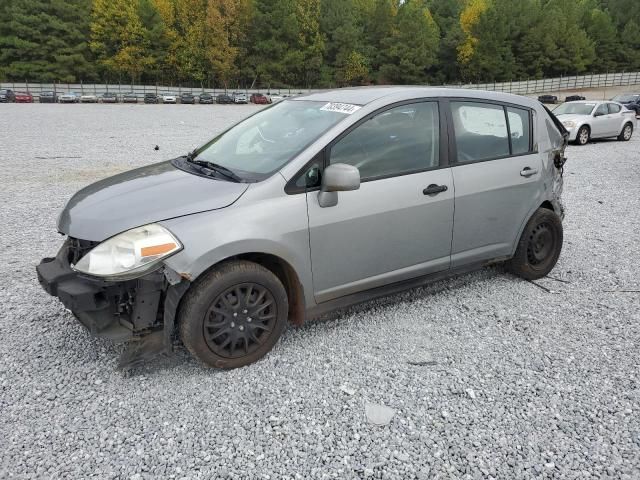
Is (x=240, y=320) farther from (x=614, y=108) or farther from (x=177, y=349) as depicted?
(x=614, y=108)

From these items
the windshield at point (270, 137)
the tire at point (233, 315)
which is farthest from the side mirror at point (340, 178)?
the tire at point (233, 315)

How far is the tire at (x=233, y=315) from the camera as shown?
306 cm

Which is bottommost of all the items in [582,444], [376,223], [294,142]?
[582,444]

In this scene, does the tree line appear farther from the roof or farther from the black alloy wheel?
the black alloy wheel

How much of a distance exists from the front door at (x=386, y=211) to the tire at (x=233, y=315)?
382 mm

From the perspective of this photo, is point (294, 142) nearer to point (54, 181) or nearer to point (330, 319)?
point (330, 319)

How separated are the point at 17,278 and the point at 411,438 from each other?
3.99 metres

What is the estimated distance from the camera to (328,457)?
258cm

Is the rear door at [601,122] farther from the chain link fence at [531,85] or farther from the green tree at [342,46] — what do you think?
the green tree at [342,46]

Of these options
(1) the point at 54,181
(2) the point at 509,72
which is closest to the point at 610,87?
(2) the point at 509,72

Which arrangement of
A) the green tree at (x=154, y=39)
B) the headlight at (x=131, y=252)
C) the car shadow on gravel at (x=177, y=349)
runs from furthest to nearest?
the green tree at (x=154, y=39) < the car shadow on gravel at (x=177, y=349) < the headlight at (x=131, y=252)

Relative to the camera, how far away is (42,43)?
218ft

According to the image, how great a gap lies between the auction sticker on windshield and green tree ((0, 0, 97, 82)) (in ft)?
237

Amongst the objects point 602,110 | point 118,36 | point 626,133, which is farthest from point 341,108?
point 118,36
